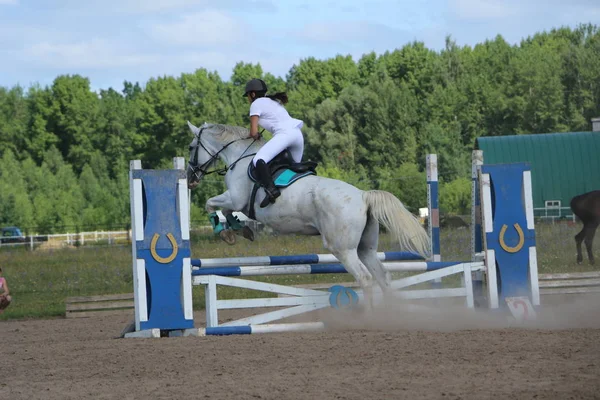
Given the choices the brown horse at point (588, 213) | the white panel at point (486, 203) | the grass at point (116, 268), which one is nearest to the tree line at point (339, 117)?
the grass at point (116, 268)

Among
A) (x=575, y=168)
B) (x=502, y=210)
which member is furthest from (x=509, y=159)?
(x=502, y=210)

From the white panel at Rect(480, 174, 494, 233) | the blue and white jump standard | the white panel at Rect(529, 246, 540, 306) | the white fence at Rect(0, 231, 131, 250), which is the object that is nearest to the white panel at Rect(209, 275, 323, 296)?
the blue and white jump standard

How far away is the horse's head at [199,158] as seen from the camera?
9.66 meters

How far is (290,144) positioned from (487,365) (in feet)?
12.5

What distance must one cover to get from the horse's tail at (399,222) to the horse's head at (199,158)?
6.55ft

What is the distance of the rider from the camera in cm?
873

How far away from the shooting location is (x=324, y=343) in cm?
727

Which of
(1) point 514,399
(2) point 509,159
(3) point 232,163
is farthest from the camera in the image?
(2) point 509,159

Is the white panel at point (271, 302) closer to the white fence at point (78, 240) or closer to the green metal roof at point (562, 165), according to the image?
the white fence at point (78, 240)

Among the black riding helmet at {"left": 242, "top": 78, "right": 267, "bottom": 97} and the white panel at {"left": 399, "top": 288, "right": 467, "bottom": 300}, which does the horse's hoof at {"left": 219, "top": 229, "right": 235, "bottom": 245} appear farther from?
the white panel at {"left": 399, "top": 288, "right": 467, "bottom": 300}

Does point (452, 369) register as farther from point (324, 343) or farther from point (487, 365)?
point (324, 343)

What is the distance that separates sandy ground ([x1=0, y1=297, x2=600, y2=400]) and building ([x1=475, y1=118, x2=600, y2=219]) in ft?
91.2

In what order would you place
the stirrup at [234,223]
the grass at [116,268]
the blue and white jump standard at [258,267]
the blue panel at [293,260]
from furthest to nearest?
the grass at [116,268] → the stirrup at [234,223] → the blue panel at [293,260] → the blue and white jump standard at [258,267]

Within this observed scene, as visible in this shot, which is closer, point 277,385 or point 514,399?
point 514,399
